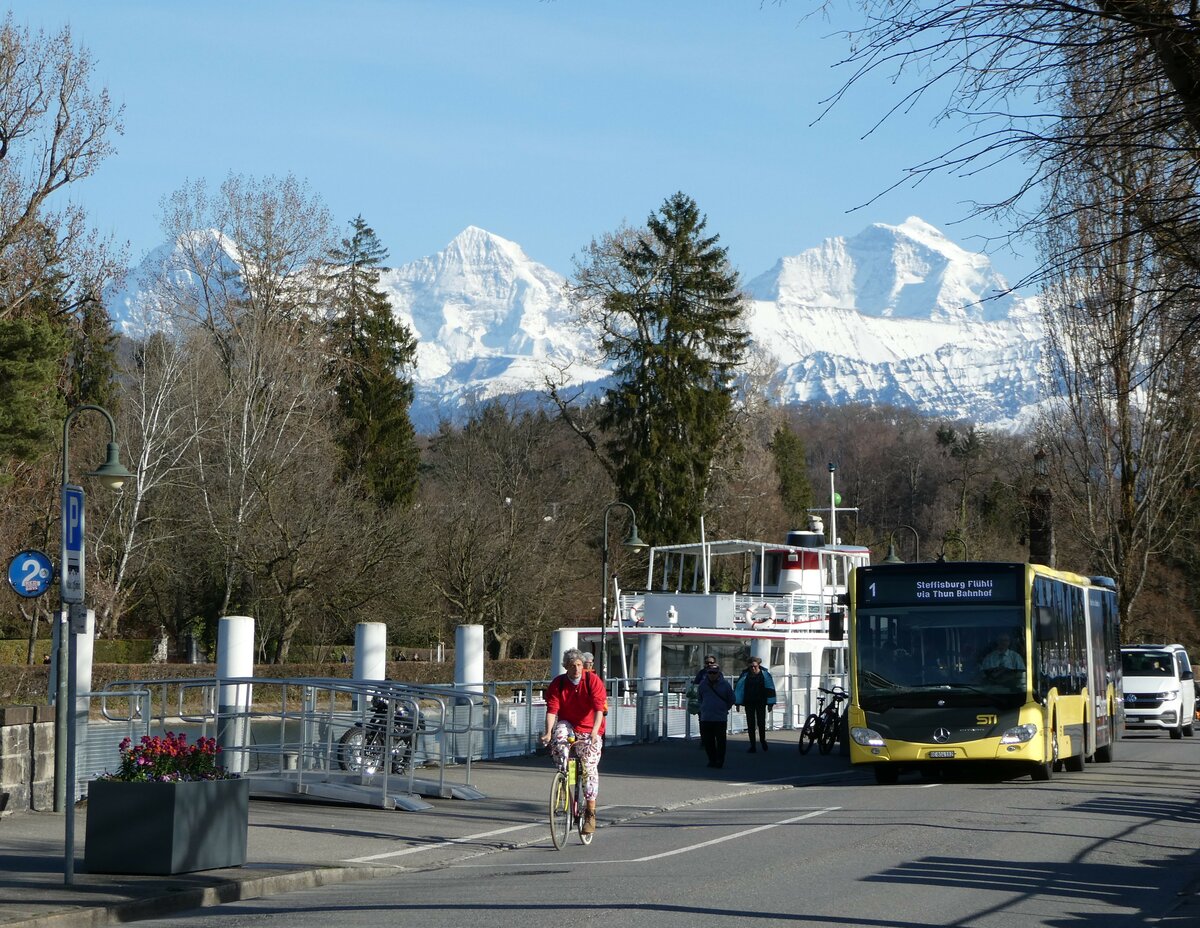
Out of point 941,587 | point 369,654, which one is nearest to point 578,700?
point 941,587

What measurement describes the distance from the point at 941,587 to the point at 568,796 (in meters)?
9.33

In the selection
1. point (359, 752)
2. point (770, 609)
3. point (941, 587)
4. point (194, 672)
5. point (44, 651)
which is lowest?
point (359, 752)

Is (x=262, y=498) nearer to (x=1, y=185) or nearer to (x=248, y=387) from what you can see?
(x=248, y=387)

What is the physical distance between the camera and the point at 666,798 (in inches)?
806

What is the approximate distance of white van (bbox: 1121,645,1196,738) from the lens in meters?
39.4

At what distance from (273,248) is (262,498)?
33.9 ft

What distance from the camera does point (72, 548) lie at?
11898mm

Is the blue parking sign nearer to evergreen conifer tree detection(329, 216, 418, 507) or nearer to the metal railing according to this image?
the metal railing

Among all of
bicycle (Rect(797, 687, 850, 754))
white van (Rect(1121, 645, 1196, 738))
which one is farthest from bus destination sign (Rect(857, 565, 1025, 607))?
white van (Rect(1121, 645, 1196, 738))

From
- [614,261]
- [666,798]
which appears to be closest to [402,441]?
[614,261]

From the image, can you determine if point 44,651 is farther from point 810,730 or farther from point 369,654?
point 369,654

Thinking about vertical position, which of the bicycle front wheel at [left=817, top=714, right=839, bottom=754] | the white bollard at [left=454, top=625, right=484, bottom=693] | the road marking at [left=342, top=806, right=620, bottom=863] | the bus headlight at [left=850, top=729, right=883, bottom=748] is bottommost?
the road marking at [left=342, top=806, right=620, bottom=863]

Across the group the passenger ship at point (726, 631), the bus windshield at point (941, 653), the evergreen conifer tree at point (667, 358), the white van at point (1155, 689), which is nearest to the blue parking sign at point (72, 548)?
the bus windshield at point (941, 653)

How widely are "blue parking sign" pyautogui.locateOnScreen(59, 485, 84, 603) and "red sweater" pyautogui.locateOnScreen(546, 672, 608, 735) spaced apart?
15.4 feet
